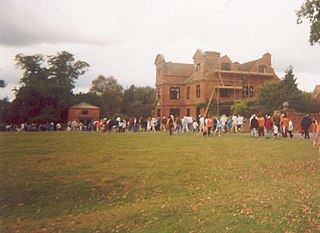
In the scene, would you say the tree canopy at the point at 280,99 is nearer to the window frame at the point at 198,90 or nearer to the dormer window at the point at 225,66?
the dormer window at the point at 225,66

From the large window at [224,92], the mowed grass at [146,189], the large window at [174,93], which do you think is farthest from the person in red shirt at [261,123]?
the large window at [174,93]

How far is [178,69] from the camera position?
45.7 m

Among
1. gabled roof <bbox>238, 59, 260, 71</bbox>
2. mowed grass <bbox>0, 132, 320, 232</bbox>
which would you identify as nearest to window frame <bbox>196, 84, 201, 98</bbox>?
gabled roof <bbox>238, 59, 260, 71</bbox>

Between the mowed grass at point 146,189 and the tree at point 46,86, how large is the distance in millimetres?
1038

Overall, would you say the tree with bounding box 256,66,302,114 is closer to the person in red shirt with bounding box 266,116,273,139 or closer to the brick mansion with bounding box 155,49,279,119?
the brick mansion with bounding box 155,49,279,119

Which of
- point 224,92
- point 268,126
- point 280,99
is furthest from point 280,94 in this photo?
A: point 268,126

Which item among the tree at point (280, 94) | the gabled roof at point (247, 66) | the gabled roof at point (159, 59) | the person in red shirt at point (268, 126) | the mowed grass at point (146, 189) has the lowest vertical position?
the mowed grass at point (146, 189)

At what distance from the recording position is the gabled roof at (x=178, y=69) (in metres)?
44.9

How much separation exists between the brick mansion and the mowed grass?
25.9 meters

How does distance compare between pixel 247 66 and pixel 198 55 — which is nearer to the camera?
pixel 198 55

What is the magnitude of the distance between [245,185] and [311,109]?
24731 mm

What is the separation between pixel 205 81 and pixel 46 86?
97.4 feet

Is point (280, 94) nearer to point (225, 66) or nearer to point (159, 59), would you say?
point (225, 66)

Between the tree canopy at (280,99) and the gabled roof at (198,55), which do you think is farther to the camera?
the gabled roof at (198,55)
